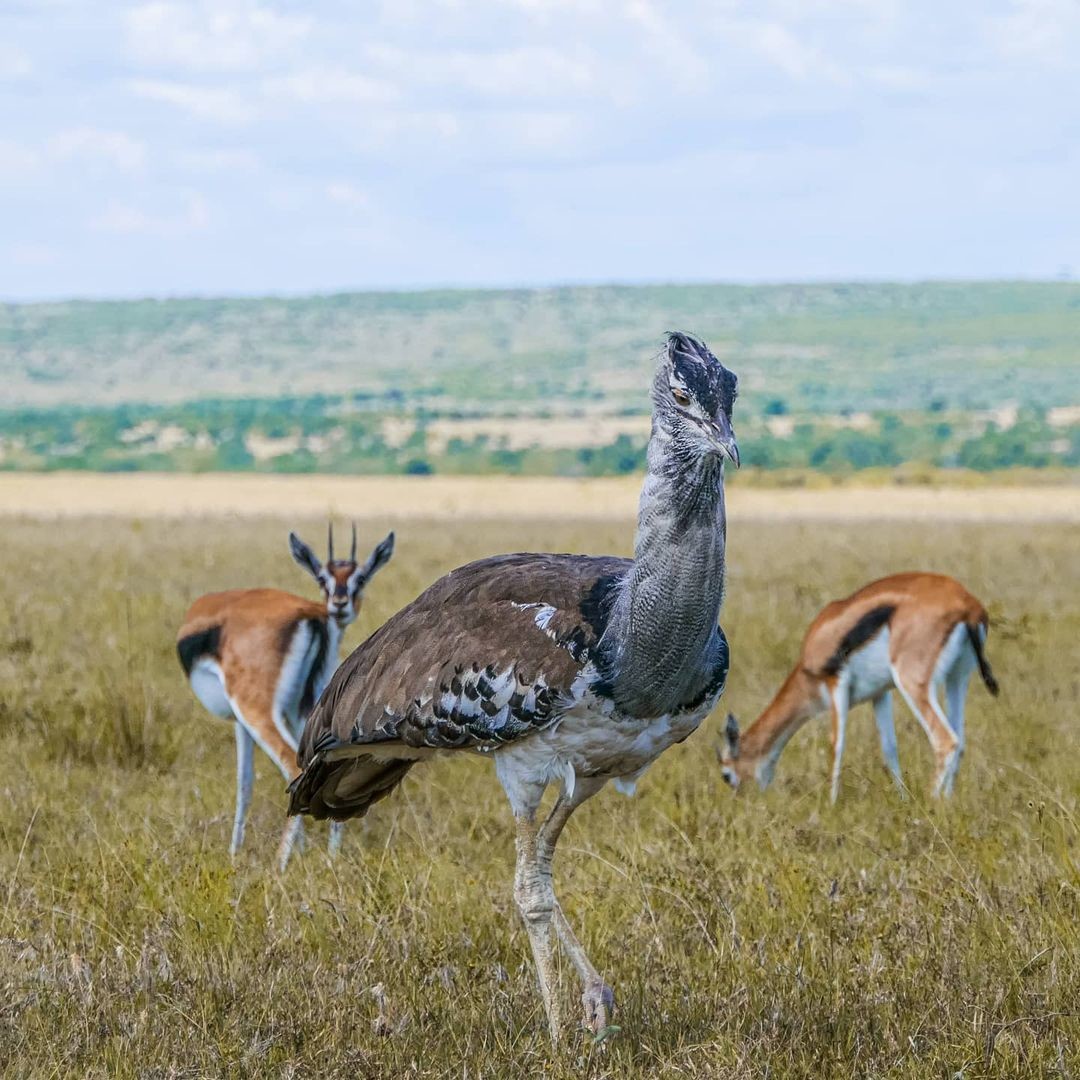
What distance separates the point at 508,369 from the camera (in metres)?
109

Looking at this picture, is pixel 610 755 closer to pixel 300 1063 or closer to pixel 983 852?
pixel 300 1063

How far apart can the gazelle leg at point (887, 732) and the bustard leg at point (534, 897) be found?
3550mm

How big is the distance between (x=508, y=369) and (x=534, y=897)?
346 ft

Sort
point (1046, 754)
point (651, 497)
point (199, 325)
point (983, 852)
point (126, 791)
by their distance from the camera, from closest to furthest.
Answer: point (651, 497) < point (983, 852) < point (126, 791) < point (1046, 754) < point (199, 325)

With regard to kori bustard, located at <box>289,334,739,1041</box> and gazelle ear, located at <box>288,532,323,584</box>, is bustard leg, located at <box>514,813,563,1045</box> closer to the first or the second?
kori bustard, located at <box>289,334,739,1041</box>

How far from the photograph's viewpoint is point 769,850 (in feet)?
21.1

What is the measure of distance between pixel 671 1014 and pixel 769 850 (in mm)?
1787

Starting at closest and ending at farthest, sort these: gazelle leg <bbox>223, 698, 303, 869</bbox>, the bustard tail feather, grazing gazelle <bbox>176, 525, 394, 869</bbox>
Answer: the bustard tail feather
gazelle leg <bbox>223, 698, 303, 869</bbox>
grazing gazelle <bbox>176, 525, 394, 869</bbox>

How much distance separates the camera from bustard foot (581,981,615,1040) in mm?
4535

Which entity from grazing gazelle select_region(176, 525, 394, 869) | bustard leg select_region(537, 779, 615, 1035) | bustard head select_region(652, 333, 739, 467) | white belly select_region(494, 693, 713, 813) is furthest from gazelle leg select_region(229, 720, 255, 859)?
bustard head select_region(652, 333, 739, 467)

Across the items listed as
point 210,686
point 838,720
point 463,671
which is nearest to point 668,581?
point 463,671

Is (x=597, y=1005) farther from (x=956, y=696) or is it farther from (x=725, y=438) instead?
(x=956, y=696)

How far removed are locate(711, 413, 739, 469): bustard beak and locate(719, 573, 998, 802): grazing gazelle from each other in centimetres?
424

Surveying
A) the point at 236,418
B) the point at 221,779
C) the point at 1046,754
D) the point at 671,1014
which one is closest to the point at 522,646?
the point at 671,1014
